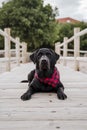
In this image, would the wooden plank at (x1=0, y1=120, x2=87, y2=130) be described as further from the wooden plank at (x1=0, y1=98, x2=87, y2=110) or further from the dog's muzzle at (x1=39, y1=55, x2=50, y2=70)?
the dog's muzzle at (x1=39, y1=55, x2=50, y2=70)

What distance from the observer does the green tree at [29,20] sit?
18.6 metres

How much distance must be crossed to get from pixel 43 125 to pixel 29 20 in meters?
17.0

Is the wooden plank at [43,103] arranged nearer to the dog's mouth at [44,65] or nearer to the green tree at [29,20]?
A: the dog's mouth at [44,65]

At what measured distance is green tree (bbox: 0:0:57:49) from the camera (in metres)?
18.6

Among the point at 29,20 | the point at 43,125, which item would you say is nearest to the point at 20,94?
the point at 43,125

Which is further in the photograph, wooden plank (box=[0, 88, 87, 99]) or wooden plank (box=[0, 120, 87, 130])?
wooden plank (box=[0, 88, 87, 99])

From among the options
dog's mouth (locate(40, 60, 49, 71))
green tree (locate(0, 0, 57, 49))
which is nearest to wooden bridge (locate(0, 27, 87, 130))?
dog's mouth (locate(40, 60, 49, 71))

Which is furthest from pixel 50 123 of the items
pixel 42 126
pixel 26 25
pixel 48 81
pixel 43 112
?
pixel 26 25

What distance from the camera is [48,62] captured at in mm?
2984

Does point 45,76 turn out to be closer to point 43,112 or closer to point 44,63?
point 44,63

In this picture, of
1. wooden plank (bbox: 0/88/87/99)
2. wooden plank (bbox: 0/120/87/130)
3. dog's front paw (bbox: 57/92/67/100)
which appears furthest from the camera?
wooden plank (bbox: 0/88/87/99)

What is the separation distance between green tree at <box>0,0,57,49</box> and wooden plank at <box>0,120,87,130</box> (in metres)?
16.5

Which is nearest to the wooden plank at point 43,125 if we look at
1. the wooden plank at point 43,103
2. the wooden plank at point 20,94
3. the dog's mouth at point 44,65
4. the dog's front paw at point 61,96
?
the wooden plank at point 43,103

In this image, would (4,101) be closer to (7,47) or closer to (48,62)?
(48,62)
